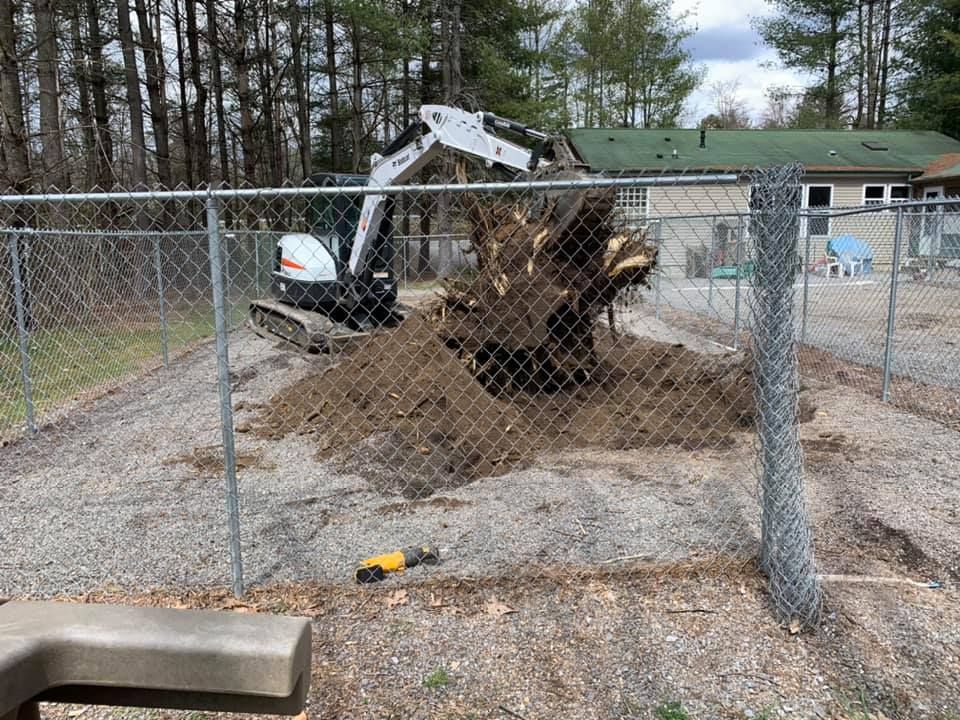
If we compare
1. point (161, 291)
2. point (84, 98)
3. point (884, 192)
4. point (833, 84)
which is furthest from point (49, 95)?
point (833, 84)

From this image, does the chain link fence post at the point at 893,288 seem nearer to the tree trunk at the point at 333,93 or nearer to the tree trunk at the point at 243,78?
the tree trunk at the point at 243,78

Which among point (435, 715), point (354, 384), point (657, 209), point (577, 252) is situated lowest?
point (435, 715)

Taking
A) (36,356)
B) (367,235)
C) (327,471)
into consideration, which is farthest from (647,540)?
(36,356)

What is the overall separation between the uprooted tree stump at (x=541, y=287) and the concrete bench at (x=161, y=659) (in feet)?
14.9

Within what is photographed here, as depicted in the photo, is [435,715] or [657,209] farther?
[657,209]

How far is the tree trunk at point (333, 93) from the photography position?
2705 centimetres

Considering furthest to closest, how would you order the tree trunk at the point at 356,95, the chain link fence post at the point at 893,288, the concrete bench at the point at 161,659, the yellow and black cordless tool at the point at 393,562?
the tree trunk at the point at 356,95, the chain link fence post at the point at 893,288, the yellow and black cordless tool at the point at 393,562, the concrete bench at the point at 161,659

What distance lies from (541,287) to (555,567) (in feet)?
9.47

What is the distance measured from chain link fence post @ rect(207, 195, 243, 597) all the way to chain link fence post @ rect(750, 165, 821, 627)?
2.38 metres

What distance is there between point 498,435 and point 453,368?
873 mm

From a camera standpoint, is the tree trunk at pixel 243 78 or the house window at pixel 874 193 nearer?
the tree trunk at pixel 243 78

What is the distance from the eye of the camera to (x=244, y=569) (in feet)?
11.9

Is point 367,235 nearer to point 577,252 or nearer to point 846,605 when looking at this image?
point 577,252

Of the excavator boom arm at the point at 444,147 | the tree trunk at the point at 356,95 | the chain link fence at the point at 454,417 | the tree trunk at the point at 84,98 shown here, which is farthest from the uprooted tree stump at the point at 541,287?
the tree trunk at the point at 356,95
